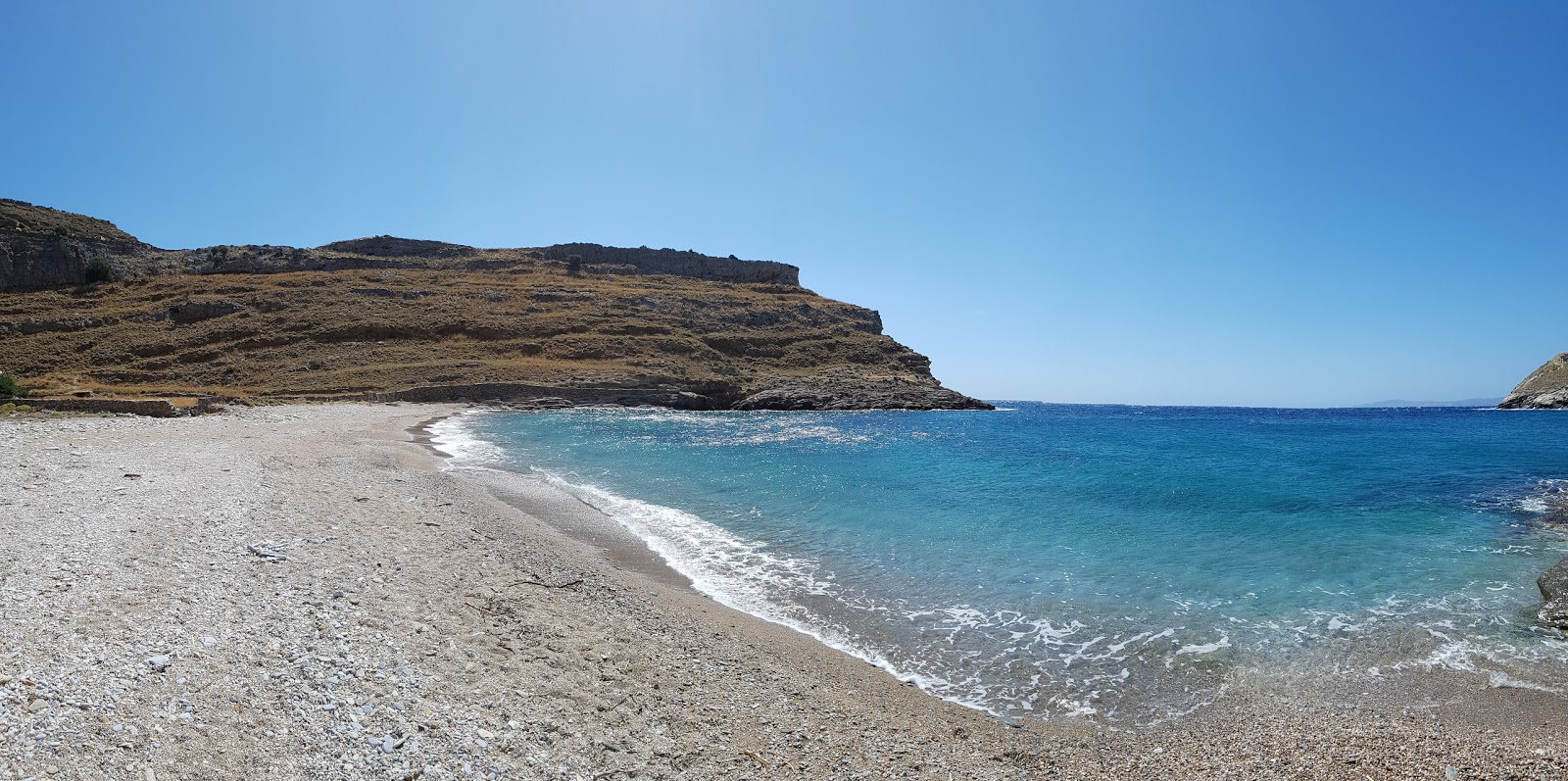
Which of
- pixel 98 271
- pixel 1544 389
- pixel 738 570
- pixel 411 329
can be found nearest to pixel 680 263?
pixel 411 329

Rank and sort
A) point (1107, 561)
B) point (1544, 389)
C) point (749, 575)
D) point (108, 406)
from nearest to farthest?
1. point (749, 575)
2. point (1107, 561)
3. point (108, 406)
4. point (1544, 389)

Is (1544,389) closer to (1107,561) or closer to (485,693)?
(1107,561)

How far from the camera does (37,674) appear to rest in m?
4.82

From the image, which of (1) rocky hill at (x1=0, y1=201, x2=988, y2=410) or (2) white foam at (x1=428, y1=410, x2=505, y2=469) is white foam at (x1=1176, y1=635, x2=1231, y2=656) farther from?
(1) rocky hill at (x1=0, y1=201, x2=988, y2=410)

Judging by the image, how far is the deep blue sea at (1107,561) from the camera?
26.4ft

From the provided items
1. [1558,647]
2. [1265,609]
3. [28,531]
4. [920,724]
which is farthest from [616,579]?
[1558,647]

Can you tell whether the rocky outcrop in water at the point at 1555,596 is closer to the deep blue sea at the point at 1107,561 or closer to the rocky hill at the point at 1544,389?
the deep blue sea at the point at 1107,561

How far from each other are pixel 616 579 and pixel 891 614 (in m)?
4.18

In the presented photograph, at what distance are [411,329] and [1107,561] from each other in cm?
8097

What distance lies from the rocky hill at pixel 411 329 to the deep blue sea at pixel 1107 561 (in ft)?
144

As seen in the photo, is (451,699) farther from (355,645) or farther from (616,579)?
(616,579)

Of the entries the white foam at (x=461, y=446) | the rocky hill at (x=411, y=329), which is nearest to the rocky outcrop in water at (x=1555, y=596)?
the white foam at (x=461, y=446)

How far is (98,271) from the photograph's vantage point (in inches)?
3354

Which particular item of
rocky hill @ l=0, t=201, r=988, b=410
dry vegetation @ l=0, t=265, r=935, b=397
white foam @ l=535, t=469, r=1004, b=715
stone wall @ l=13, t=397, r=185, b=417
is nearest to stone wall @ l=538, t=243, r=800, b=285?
rocky hill @ l=0, t=201, r=988, b=410
